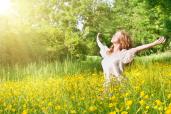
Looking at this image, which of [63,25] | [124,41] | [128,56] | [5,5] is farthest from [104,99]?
[63,25]

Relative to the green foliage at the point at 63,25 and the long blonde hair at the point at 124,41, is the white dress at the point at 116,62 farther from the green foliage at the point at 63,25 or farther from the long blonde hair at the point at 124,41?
the green foliage at the point at 63,25

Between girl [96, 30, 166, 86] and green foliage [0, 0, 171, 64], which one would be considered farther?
green foliage [0, 0, 171, 64]

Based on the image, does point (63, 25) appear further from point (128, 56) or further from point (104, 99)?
point (104, 99)

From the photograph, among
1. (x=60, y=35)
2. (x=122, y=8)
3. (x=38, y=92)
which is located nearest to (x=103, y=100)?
(x=38, y=92)

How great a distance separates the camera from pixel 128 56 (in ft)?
17.7

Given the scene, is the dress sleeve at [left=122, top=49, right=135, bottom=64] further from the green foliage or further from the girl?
the green foliage

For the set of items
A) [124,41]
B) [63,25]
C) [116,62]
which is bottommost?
[63,25]

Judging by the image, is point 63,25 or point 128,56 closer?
point 128,56

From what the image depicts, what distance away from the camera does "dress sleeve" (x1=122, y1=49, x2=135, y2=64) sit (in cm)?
537

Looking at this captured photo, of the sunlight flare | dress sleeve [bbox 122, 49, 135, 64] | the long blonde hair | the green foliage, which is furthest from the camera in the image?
the sunlight flare

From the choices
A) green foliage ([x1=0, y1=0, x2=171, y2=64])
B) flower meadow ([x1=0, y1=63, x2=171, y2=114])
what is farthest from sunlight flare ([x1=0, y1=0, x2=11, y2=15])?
flower meadow ([x1=0, y1=63, x2=171, y2=114])

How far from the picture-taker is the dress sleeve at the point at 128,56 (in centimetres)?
537

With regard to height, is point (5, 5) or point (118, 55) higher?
point (5, 5)

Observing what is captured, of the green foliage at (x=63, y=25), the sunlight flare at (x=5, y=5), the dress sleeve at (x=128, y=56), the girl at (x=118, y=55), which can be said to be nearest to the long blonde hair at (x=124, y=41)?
the girl at (x=118, y=55)
